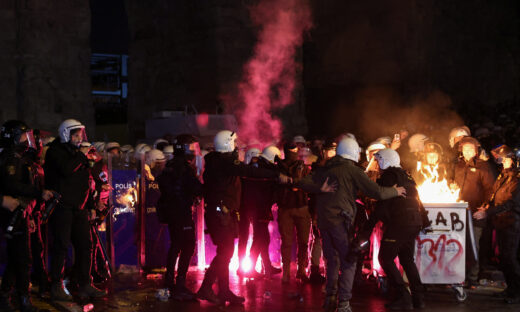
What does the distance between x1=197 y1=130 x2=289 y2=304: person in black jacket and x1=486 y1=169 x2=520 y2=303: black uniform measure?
111 inches

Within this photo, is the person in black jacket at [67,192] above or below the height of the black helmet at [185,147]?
below

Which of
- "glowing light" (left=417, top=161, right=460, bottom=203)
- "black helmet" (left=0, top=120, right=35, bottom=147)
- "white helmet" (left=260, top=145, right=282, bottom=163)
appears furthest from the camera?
"white helmet" (left=260, top=145, right=282, bottom=163)

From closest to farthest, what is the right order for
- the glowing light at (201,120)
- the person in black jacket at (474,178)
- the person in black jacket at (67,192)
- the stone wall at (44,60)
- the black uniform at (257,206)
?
the person in black jacket at (67,192)
the person in black jacket at (474,178)
the black uniform at (257,206)
the glowing light at (201,120)
the stone wall at (44,60)

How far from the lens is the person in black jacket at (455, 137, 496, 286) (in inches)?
Result: 400

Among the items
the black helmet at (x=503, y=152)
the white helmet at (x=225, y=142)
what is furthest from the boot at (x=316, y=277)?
the black helmet at (x=503, y=152)

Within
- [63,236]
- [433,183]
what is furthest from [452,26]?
[63,236]

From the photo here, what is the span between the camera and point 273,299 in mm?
9312

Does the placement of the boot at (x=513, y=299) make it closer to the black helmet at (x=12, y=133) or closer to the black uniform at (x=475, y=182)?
the black uniform at (x=475, y=182)

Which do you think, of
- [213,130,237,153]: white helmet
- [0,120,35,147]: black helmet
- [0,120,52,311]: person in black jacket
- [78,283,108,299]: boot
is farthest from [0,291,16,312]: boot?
[213,130,237,153]: white helmet

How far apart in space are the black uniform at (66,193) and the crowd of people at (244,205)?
13 mm

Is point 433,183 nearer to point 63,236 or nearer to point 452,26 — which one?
point 63,236

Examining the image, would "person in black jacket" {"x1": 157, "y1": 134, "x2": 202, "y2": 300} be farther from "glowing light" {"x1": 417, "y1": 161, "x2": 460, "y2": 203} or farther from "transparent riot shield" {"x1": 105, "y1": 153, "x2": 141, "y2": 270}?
"glowing light" {"x1": 417, "y1": 161, "x2": 460, "y2": 203}

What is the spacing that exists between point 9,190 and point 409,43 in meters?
17.2

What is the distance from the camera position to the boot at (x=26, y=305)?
27.5 ft
